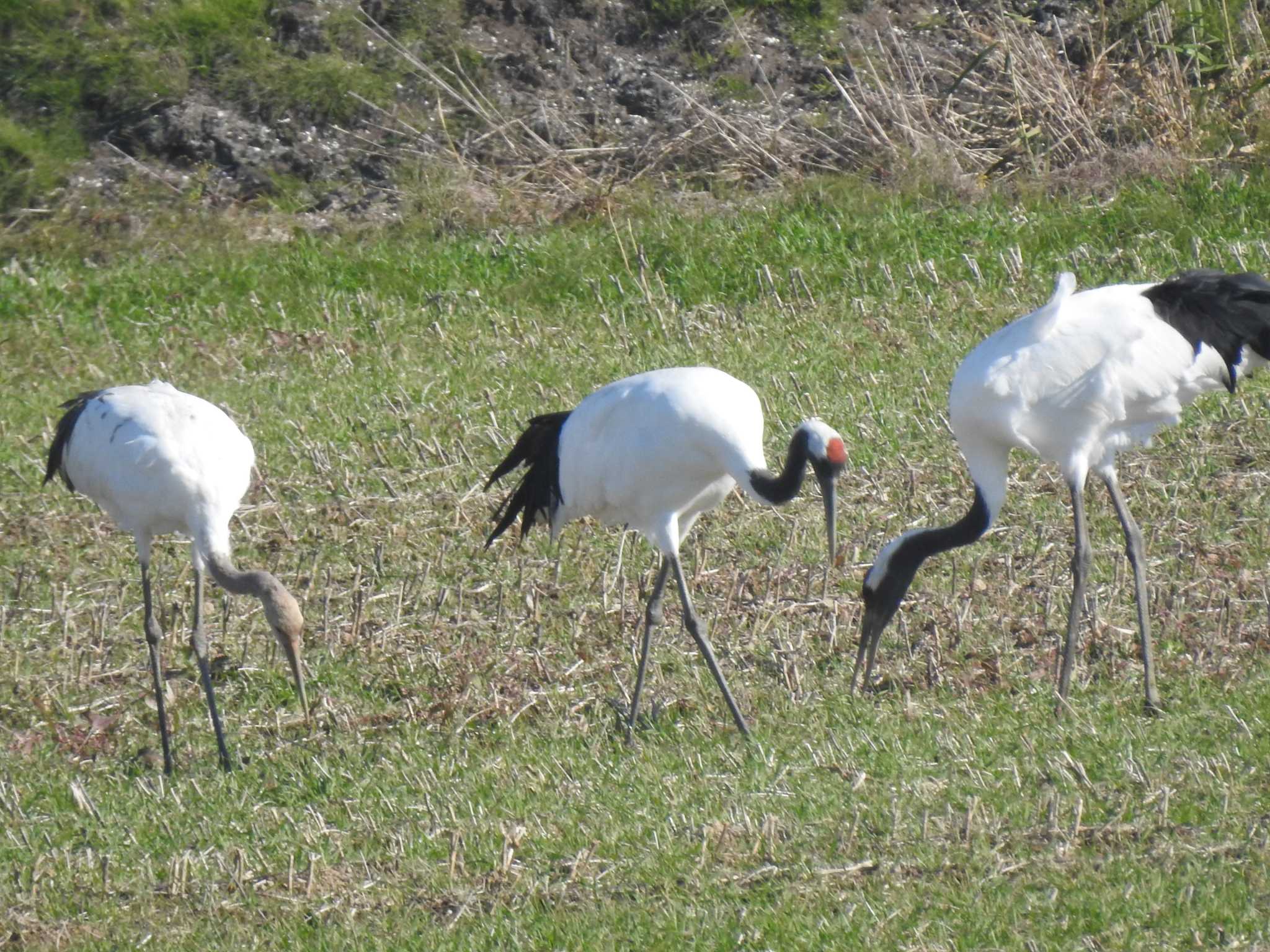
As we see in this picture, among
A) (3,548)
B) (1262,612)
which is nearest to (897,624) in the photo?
(1262,612)

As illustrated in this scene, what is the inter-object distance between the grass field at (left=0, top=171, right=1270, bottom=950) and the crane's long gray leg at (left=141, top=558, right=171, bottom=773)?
18 cm

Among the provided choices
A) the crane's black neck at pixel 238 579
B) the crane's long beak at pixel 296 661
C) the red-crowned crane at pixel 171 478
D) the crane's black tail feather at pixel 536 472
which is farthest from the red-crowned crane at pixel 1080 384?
the red-crowned crane at pixel 171 478

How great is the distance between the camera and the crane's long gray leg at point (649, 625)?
617 cm

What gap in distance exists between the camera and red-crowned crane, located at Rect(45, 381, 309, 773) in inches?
261

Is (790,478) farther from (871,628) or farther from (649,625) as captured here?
(649,625)

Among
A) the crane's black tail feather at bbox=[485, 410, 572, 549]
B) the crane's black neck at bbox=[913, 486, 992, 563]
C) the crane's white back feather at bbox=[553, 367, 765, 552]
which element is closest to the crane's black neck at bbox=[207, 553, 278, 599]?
the crane's black tail feather at bbox=[485, 410, 572, 549]

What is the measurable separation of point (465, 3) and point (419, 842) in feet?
33.9

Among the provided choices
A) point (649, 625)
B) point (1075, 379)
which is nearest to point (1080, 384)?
point (1075, 379)

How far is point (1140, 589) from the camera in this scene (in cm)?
602

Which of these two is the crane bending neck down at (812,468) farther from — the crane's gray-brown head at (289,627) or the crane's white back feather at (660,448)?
the crane's gray-brown head at (289,627)

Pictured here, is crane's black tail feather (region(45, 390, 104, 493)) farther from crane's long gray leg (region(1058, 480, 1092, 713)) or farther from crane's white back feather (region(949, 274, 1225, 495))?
crane's long gray leg (region(1058, 480, 1092, 713))

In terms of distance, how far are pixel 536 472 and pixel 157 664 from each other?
5.17 feet

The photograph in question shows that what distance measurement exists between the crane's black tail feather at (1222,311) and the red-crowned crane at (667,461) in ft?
4.20

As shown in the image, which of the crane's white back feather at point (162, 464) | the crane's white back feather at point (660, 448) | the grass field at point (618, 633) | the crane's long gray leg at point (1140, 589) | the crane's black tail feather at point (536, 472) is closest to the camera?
the grass field at point (618, 633)
